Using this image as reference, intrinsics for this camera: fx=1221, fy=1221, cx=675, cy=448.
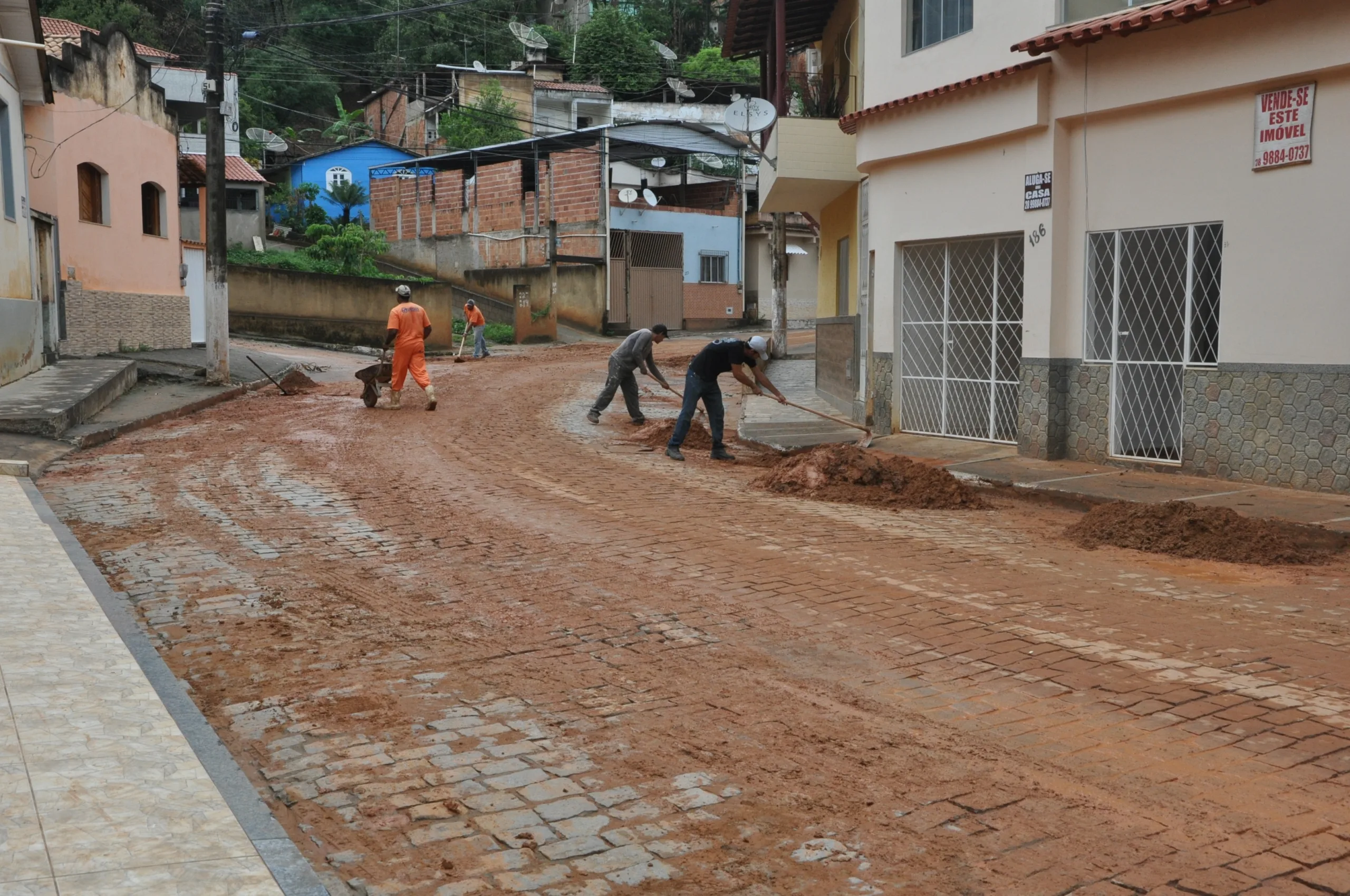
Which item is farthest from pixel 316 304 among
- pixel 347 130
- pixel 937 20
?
pixel 347 130

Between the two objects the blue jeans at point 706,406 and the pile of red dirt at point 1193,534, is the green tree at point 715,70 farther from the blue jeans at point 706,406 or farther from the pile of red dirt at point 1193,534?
the pile of red dirt at point 1193,534

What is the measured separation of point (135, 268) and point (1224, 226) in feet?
63.9

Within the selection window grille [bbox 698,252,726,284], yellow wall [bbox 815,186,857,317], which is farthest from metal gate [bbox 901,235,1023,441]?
window grille [bbox 698,252,726,284]

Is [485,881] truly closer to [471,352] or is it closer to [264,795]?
[264,795]

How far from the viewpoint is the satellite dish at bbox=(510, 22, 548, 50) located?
173ft

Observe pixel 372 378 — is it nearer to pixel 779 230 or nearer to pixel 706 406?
pixel 706 406

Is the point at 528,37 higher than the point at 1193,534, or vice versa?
the point at 528,37

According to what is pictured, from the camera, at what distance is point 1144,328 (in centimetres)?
1185

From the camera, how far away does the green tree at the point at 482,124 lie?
46.0 m

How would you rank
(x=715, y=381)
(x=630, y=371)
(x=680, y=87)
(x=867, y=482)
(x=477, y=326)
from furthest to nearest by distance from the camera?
(x=680, y=87) < (x=477, y=326) < (x=630, y=371) < (x=715, y=381) < (x=867, y=482)

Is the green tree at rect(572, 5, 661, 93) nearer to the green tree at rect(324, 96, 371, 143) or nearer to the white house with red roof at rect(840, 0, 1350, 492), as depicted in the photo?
the green tree at rect(324, 96, 371, 143)

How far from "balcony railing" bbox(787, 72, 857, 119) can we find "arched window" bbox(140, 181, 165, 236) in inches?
502

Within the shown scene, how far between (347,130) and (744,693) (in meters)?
50.3

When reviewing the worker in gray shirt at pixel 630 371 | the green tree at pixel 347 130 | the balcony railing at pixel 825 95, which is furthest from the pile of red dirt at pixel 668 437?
the green tree at pixel 347 130
